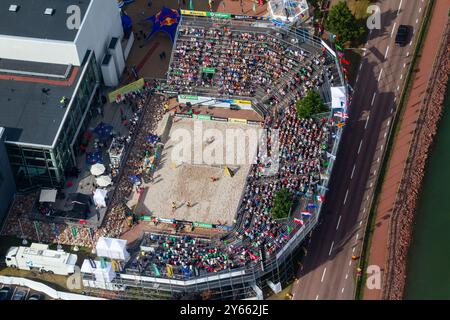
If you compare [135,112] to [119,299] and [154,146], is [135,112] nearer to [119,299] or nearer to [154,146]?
[154,146]

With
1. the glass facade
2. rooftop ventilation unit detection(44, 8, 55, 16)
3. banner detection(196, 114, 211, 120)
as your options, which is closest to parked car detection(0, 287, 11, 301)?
the glass facade

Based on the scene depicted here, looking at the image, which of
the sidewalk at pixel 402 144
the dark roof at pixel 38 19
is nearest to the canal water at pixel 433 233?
the sidewalk at pixel 402 144

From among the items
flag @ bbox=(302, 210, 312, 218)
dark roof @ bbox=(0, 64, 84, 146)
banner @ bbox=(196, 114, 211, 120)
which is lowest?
flag @ bbox=(302, 210, 312, 218)

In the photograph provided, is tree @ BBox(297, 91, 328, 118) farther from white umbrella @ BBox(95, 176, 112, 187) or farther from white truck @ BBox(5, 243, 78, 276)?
white truck @ BBox(5, 243, 78, 276)

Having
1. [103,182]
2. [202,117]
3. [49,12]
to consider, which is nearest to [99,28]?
[49,12]

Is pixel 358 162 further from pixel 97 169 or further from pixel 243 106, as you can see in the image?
pixel 97 169

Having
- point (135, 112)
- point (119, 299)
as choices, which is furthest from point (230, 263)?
point (135, 112)

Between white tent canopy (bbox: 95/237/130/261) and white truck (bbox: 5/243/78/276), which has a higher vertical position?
white tent canopy (bbox: 95/237/130/261)
